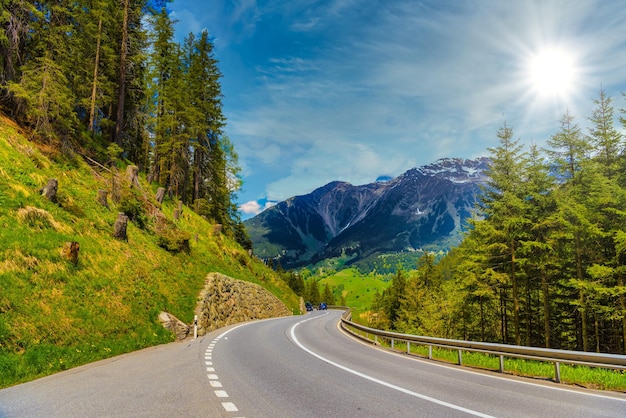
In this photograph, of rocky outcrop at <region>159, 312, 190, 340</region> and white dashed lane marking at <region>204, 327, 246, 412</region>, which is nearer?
white dashed lane marking at <region>204, 327, 246, 412</region>

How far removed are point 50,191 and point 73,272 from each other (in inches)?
220

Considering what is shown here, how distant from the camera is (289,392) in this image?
719cm

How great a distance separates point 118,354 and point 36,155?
13.5 metres

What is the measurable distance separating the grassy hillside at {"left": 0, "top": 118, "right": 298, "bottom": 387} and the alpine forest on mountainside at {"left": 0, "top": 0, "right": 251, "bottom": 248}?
2453mm

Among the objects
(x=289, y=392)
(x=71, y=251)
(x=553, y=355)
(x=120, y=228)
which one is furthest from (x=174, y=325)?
(x=553, y=355)

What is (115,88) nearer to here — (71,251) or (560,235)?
(71,251)

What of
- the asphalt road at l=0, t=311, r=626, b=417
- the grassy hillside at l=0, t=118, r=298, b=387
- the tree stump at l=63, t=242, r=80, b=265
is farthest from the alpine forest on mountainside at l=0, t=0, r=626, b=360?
the asphalt road at l=0, t=311, r=626, b=417

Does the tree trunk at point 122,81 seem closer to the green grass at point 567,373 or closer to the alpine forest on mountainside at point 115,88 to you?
the alpine forest on mountainside at point 115,88

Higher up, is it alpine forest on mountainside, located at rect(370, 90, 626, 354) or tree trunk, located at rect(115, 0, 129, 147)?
tree trunk, located at rect(115, 0, 129, 147)

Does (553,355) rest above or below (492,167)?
below

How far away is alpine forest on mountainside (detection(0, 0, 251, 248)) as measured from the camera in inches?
809

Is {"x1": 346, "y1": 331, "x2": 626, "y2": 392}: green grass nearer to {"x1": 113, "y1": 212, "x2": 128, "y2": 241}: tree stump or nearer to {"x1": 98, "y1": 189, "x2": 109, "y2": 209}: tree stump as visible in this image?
{"x1": 113, "y1": 212, "x2": 128, "y2": 241}: tree stump

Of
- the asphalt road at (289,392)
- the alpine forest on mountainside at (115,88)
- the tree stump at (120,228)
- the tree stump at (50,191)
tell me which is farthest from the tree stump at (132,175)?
the asphalt road at (289,392)

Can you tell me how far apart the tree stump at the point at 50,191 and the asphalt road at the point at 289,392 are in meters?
9.85
